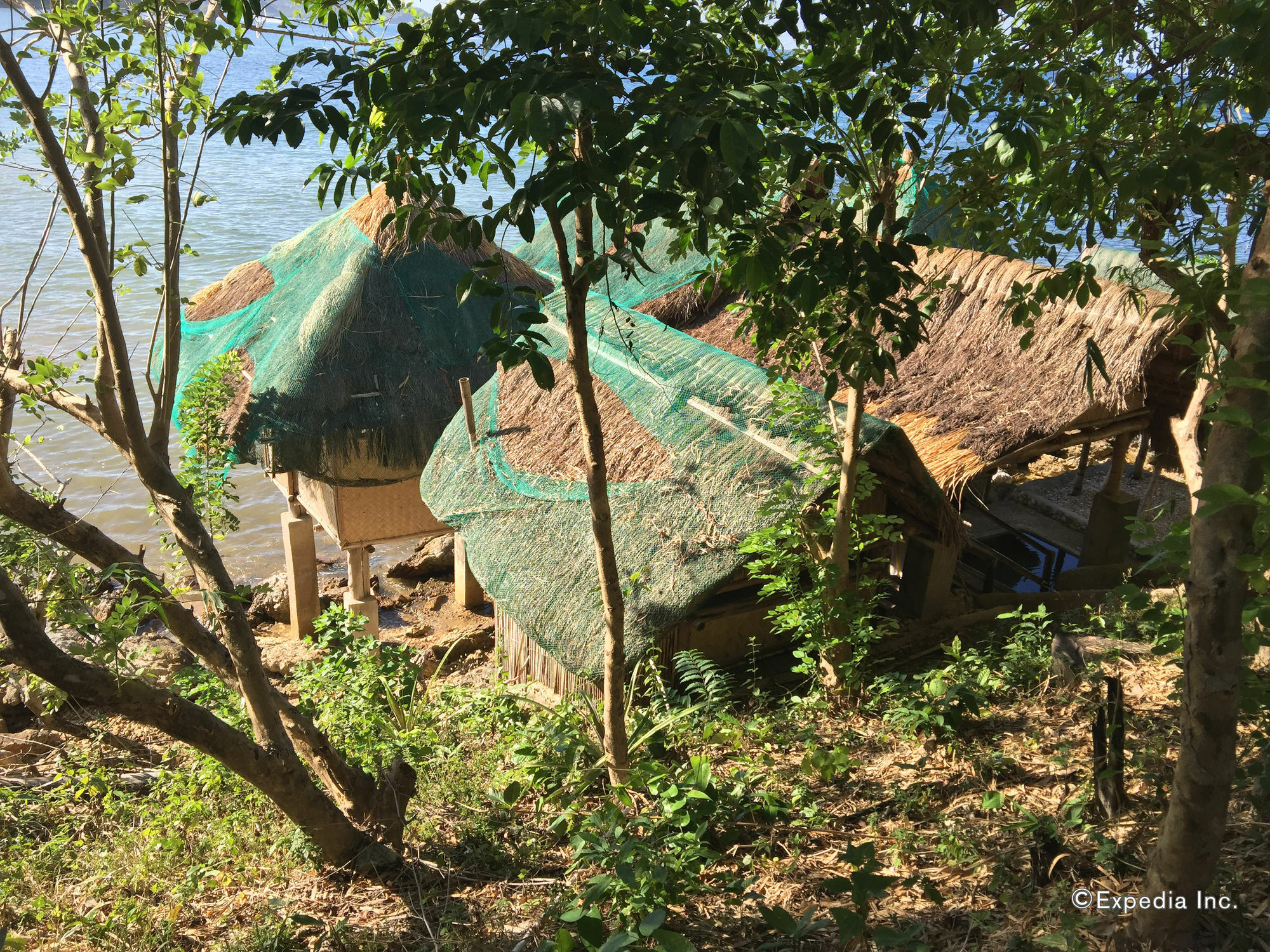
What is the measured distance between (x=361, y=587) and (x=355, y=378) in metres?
2.17

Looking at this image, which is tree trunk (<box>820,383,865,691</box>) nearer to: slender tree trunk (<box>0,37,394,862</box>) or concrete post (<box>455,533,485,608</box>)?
slender tree trunk (<box>0,37,394,862</box>)

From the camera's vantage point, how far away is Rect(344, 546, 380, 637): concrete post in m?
9.73

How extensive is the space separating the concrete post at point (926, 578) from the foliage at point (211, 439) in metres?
5.26

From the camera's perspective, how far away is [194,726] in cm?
322

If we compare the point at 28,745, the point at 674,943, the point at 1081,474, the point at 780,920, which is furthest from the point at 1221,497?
the point at 1081,474

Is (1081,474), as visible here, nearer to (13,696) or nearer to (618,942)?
(618,942)

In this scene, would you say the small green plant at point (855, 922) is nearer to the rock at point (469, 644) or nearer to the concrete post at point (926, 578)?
the concrete post at point (926, 578)

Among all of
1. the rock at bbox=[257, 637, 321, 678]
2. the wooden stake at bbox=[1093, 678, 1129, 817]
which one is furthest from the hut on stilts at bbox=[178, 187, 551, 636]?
the wooden stake at bbox=[1093, 678, 1129, 817]

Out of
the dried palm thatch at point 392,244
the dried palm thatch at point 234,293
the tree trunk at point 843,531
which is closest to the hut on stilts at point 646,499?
the tree trunk at point 843,531

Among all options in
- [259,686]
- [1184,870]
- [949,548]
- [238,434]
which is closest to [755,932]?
[1184,870]

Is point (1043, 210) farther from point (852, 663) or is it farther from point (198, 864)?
point (198, 864)

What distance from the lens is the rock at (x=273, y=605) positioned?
11305 mm

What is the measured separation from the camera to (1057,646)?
181 inches

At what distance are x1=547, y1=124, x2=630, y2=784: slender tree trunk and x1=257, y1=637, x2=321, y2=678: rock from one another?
5192 millimetres
